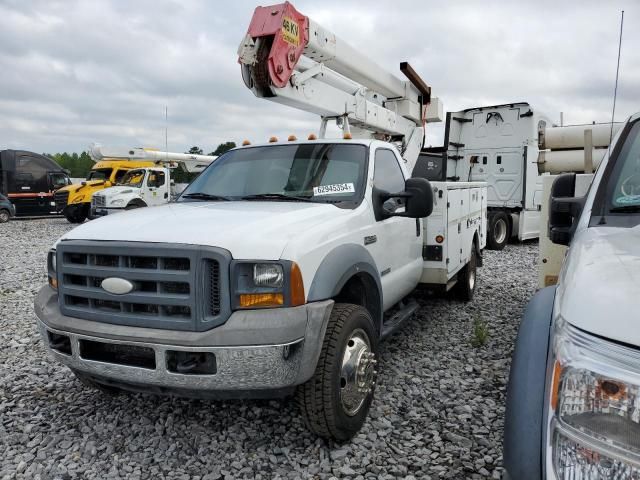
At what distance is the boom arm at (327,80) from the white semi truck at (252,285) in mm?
1331

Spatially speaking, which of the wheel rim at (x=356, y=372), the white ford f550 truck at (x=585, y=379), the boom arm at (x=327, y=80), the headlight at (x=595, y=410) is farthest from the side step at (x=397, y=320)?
the boom arm at (x=327, y=80)

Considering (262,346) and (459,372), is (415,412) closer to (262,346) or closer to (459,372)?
(459,372)

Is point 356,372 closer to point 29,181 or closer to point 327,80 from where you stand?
point 327,80

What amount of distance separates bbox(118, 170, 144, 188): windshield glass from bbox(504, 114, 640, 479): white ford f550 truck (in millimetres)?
17103

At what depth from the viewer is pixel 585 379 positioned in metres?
1.18

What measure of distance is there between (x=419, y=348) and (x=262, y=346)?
2.55 meters

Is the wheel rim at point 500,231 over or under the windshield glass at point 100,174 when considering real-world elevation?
under

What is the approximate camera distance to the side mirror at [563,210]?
8.13 ft

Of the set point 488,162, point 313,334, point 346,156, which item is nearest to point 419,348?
point 346,156

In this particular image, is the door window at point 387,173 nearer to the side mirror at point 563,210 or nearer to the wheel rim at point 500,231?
the side mirror at point 563,210

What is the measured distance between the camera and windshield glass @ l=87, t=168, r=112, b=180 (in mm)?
19078

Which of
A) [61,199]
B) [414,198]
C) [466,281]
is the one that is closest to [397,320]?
[414,198]

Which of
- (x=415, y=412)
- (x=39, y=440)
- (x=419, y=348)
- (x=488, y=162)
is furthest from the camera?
(x=488, y=162)

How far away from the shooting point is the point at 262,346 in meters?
2.38
